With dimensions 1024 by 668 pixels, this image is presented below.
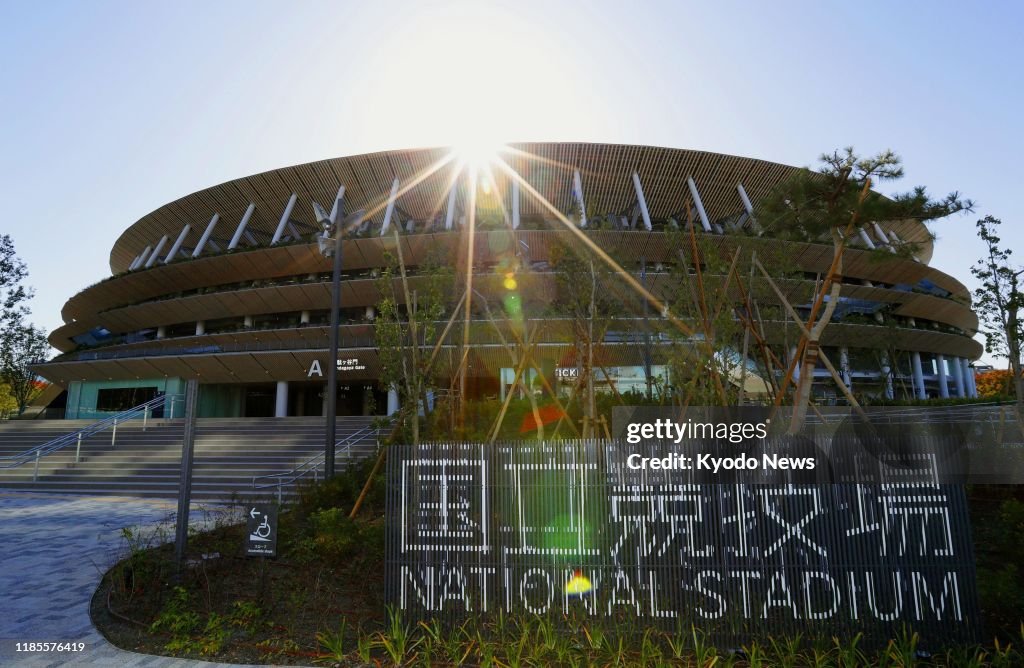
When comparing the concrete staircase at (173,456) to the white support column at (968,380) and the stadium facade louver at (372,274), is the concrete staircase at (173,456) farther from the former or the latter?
the white support column at (968,380)

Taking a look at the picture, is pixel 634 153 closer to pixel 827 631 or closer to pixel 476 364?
pixel 476 364

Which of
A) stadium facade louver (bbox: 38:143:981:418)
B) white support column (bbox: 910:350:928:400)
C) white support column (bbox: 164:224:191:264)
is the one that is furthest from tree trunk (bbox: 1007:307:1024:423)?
white support column (bbox: 164:224:191:264)

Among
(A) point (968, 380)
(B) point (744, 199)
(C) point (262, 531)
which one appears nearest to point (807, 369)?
(C) point (262, 531)

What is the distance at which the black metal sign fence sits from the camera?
580 centimetres

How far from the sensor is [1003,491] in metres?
9.95

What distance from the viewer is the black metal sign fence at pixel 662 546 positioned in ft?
19.0

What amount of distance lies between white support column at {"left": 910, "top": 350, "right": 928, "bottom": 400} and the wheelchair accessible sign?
42.7 meters

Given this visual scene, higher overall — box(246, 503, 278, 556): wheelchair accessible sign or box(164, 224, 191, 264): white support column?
box(164, 224, 191, 264): white support column

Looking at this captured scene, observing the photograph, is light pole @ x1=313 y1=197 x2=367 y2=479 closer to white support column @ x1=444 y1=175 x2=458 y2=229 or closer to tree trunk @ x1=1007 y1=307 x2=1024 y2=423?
tree trunk @ x1=1007 y1=307 x2=1024 y2=423

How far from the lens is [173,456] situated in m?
19.4

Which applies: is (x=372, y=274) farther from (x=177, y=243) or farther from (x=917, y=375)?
(x=917, y=375)

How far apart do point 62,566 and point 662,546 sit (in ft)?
28.7

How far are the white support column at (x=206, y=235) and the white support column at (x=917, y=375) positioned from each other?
49.6 m

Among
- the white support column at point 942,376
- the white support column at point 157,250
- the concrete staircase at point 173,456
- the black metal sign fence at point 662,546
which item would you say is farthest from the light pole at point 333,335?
the white support column at point 942,376
